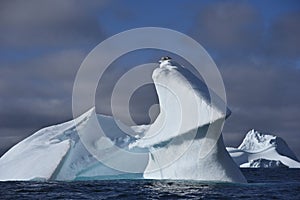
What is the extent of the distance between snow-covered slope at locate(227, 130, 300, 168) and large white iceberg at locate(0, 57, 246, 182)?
194ft

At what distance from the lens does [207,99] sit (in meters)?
20.6

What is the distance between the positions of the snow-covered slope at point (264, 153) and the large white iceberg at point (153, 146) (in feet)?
194

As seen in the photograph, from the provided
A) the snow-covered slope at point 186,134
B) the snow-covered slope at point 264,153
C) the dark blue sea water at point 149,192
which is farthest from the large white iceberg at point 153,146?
the snow-covered slope at point 264,153

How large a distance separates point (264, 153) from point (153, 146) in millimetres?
68183

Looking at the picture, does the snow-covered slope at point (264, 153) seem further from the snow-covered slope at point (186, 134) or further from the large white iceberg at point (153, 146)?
the snow-covered slope at point (186, 134)

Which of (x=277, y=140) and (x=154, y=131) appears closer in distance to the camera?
(x=154, y=131)

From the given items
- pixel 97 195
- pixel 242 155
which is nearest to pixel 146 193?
pixel 97 195

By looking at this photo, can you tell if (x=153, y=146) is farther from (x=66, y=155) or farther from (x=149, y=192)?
(x=149, y=192)

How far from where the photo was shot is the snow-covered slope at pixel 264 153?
81.9 metres

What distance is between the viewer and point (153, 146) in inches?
845

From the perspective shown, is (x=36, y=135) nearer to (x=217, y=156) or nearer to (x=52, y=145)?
(x=52, y=145)

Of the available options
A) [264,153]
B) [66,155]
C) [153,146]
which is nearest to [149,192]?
[153,146]

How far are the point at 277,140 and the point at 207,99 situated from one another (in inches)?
2820

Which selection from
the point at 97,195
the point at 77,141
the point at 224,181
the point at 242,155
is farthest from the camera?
the point at 242,155
